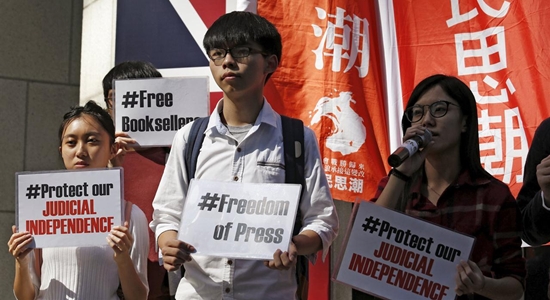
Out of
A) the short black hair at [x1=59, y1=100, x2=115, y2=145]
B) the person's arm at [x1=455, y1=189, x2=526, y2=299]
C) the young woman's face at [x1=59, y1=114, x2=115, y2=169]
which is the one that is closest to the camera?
the person's arm at [x1=455, y1=189, x2=526, y2=299]

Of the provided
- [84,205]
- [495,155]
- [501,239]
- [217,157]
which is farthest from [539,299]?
[84,205]

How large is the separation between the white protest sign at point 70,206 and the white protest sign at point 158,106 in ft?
2.25

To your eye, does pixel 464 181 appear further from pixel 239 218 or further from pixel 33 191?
pixel 33 191

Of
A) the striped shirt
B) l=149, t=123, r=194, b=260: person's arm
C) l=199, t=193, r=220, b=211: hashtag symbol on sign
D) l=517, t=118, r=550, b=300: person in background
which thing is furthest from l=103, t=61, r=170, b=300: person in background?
l=517, t=118, r=550, b=300: person in background

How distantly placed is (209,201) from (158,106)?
1257 mm

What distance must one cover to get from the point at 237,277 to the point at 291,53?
2.18 meters

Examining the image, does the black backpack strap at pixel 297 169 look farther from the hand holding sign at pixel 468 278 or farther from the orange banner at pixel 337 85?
the orange banner at pixel 337 85

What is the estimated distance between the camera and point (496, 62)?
16.9 ft

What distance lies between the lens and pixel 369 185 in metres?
5.39

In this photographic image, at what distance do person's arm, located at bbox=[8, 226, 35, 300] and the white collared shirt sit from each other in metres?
0.57

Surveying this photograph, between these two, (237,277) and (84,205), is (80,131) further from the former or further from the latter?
(237,277)

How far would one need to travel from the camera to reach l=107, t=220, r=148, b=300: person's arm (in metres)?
3.98

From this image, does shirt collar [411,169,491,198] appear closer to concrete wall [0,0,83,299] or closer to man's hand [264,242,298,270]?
man's hand [264,242,298,270]

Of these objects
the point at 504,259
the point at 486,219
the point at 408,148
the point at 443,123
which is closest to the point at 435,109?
the point at 443,123
